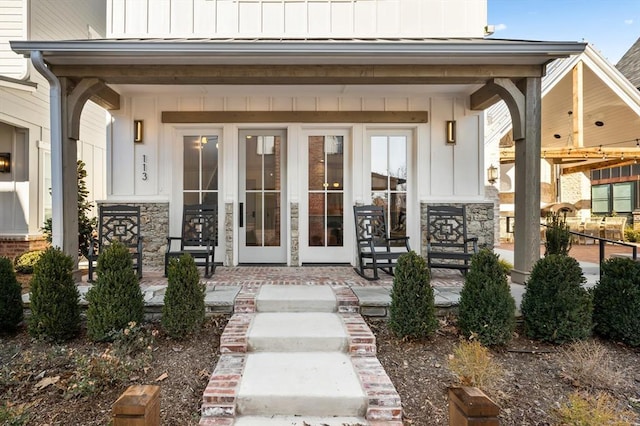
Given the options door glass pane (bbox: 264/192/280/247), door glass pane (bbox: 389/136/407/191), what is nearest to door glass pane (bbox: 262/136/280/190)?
door glass pane (bbox: 264/192/280/247)

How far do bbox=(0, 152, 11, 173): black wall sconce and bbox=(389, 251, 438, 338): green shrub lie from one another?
718 centimetres

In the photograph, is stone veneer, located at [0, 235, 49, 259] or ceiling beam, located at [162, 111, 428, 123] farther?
stone veneer, located at [0, 235, 49, 259]

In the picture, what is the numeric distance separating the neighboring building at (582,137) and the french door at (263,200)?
5.40 m

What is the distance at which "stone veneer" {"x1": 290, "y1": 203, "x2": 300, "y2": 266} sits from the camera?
17.1ft

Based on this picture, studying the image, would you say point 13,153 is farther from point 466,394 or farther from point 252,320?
point 466,394

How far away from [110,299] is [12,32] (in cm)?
639

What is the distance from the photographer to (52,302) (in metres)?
2.94

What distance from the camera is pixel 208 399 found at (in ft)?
7.16

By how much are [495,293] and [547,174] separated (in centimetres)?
1024

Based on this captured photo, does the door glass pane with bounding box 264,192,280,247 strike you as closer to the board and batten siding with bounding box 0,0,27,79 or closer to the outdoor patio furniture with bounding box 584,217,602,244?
the board and batten siding with bounding box 0,0,27,79

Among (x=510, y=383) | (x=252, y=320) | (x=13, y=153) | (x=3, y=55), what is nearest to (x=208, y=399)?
(x=252, y=320)

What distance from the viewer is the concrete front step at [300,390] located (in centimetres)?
220

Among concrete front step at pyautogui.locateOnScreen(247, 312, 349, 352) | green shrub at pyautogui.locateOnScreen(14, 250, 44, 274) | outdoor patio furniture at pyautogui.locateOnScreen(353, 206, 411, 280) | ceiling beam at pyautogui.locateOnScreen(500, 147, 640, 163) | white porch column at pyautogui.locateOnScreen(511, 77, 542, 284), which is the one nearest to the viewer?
concrete front step at pyautogui.locateOnScreen(247, 312, 349, 352)

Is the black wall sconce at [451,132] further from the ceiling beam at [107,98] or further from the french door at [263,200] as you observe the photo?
the ceiling beam at [107,98]
